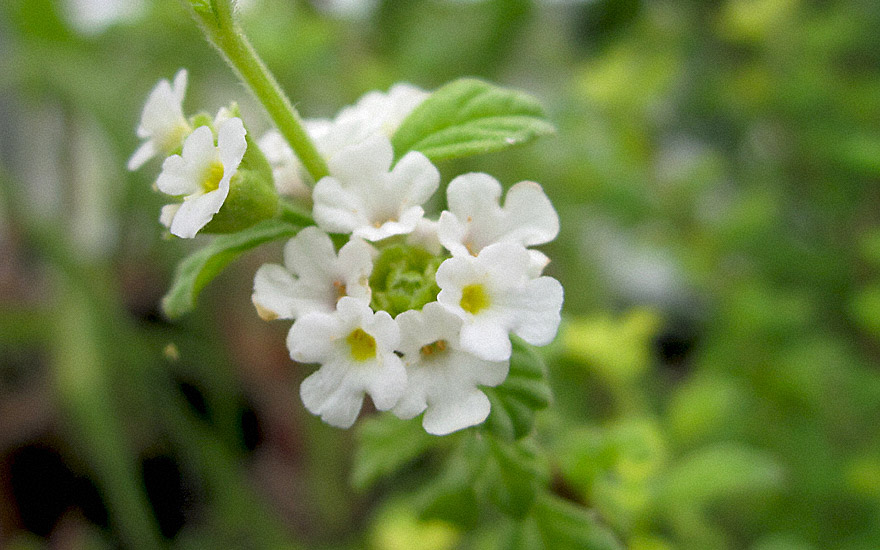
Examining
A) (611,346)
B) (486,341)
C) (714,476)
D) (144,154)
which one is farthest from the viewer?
(611,346)

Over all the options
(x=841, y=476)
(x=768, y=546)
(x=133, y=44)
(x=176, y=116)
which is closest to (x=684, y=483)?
(x=768, y=546)

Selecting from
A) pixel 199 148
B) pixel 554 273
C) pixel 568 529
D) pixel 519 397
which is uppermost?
pixel 199 148

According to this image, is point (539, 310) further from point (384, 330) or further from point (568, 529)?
point (568, 529)

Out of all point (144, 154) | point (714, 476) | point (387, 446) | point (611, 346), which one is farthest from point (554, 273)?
point (144, 154)

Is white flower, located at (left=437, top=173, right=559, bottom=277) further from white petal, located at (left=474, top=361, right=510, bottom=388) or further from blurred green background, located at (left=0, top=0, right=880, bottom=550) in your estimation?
blurred green background, located at (left=0, top=0, right=880, bottom=550)

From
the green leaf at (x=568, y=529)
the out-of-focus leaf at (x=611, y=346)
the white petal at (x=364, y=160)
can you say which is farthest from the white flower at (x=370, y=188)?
the out-of-focus leaf at (x=611, y=346)
